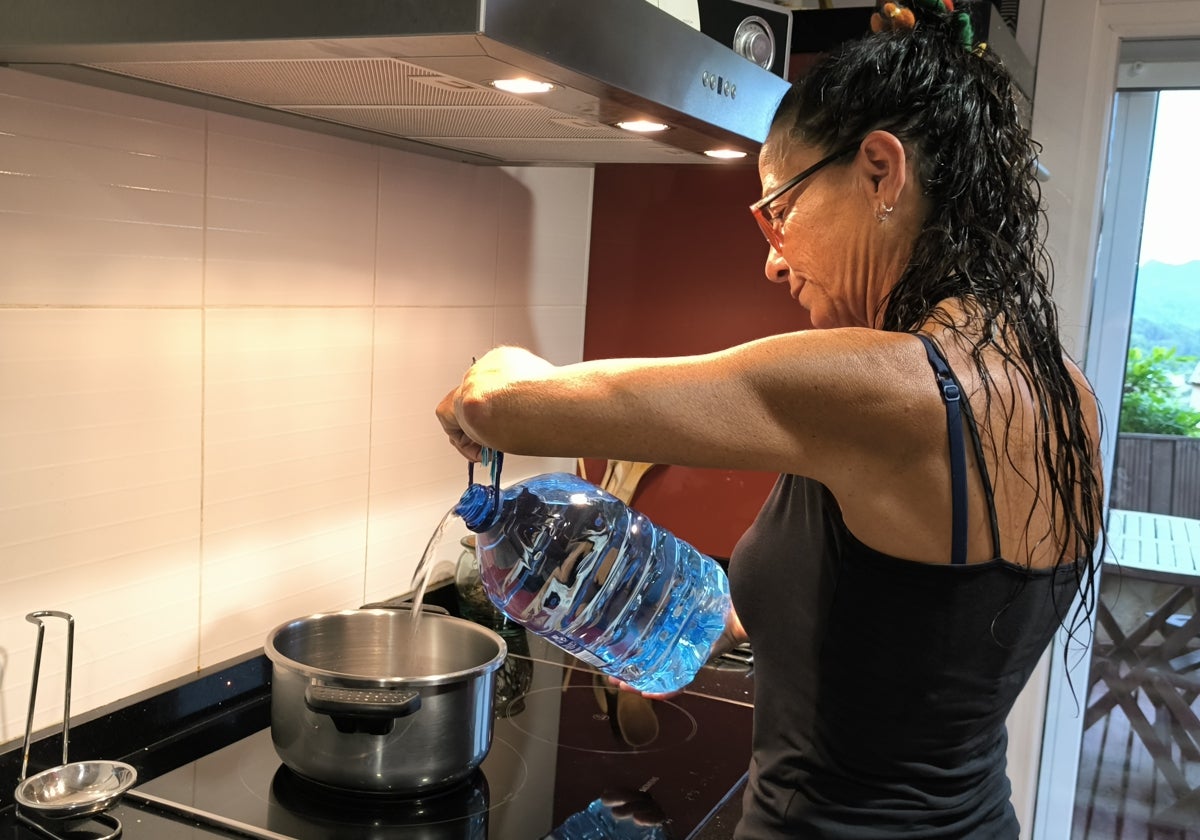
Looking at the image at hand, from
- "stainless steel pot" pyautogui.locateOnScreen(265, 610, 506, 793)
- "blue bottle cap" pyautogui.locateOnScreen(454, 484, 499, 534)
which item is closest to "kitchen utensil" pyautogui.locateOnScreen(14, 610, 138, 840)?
"stainless steel pot" pyautogui.locateOnScreen(265, 610, 506, 793)

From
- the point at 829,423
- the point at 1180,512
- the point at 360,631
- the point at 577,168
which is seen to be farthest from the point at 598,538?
the point at 1180,512

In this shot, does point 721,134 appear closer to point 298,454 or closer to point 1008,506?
point 1008,506

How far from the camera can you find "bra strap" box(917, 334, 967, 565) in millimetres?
829

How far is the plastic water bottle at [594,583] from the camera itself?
130 cm

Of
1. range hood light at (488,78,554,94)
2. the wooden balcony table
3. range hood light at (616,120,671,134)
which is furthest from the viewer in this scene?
the wooden balcony table

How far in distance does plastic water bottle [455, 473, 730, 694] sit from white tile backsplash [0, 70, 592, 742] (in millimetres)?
301

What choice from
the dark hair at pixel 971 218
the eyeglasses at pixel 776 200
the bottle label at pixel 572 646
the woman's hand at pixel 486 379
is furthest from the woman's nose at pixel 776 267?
the bottle label at pixel 572 646

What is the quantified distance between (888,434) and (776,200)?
32 cm

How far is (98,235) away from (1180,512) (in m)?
1.91

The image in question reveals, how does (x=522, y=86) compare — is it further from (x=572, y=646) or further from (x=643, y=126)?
(x=572, y=646)

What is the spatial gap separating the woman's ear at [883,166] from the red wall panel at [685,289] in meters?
1.04

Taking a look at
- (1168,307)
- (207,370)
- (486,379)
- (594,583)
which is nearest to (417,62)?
(486,379)

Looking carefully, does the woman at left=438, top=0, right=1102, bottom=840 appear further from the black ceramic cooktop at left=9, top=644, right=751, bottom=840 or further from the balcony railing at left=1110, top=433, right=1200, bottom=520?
the balcony railing at left=1110, top=433, right=1200, bottom=520

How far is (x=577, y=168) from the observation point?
6.92 ft
